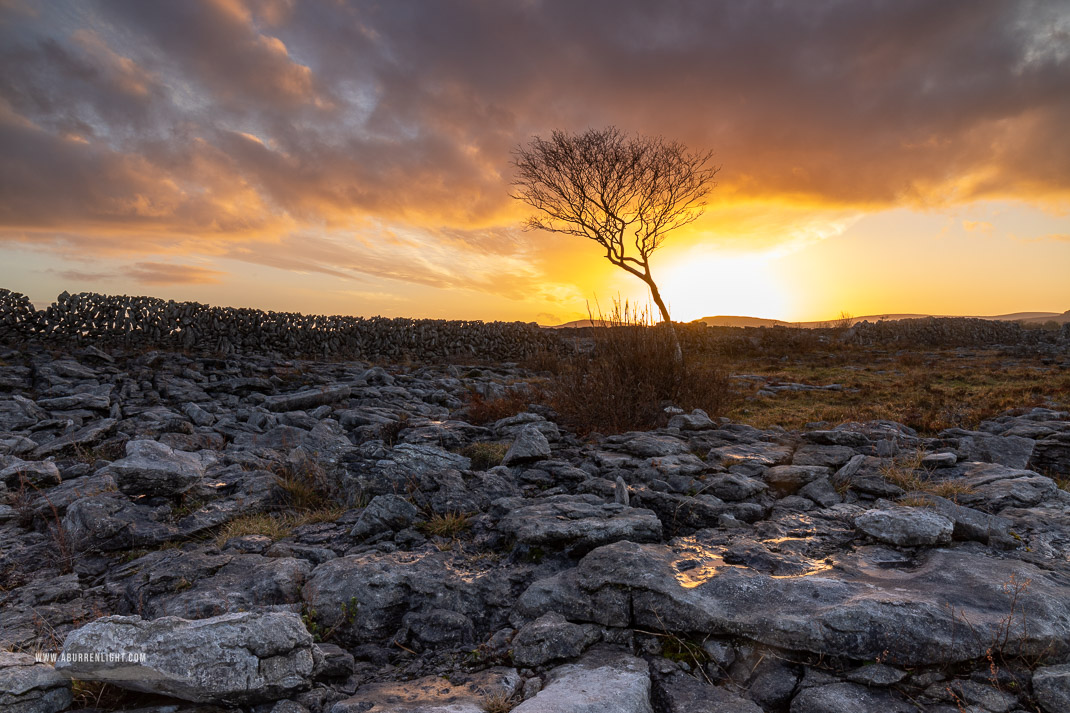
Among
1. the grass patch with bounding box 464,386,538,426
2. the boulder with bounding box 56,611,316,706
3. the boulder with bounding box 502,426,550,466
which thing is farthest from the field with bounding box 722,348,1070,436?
the boulder with bounding box 56,611,316,706

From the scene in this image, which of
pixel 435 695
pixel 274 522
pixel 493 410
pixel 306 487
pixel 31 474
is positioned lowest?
pixel 435 695

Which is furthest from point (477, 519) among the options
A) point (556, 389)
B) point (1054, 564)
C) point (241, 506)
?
point (556, 389)

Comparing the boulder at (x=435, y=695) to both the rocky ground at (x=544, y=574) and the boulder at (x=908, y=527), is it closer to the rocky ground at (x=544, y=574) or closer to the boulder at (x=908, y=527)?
the rocky ground at (x=544, y=574)

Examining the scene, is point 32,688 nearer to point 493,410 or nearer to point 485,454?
point 485,454

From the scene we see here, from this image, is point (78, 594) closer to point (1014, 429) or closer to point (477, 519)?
point (477, 519)

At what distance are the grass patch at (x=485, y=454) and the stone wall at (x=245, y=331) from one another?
14.3 metres

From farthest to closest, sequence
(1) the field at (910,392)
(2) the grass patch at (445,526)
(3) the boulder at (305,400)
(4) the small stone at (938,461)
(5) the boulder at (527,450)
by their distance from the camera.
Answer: (3) the boulder at (305,400) < (1) the field at (910,392) < (5) the boulder at (527,450) < (4) the small stone at (938,461) < (2) the grass patch at (445,526)

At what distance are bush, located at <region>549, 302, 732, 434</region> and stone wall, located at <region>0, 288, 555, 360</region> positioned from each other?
12866 millimetres

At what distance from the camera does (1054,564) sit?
3072mm

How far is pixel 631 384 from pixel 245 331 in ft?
49.3

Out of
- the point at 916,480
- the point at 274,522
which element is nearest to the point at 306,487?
the point at 274,522

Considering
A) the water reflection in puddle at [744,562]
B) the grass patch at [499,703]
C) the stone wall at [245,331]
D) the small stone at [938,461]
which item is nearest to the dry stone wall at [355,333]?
the stone wall at [245,331]

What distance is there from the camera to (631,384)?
775 cm

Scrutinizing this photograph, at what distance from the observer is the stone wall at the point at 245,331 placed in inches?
566
